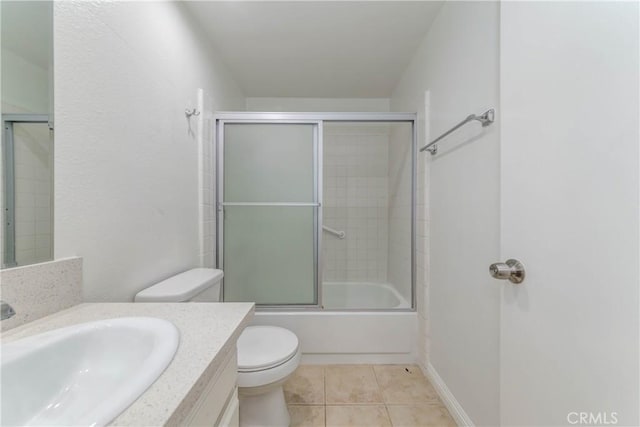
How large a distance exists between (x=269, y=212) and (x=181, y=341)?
1.49 meters

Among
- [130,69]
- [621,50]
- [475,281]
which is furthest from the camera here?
[475,281]

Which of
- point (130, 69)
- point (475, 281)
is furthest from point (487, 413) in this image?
point (130, 69)

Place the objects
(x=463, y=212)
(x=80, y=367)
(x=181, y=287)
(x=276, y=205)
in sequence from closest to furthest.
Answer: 1. (x=80, y=367)
2. (x=181, y=287)
3. (x=463, y=212)
4. (x=276, y=205)

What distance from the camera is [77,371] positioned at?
0.57m

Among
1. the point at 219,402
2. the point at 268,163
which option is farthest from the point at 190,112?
the point at 219,402

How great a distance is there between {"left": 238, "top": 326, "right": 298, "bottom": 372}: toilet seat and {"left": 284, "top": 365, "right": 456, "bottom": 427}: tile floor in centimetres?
42

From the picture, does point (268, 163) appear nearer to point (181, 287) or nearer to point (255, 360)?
point (181, 287)

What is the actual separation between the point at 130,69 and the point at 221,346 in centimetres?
118

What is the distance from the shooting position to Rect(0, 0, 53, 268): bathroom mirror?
65 cm

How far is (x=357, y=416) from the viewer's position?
1.42 m

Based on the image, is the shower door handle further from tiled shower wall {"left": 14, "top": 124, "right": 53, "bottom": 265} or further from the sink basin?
tiled shower wall {"left": 14, "top": 124, "right": 53, "bottom": 265}

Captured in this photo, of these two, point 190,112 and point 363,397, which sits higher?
point 190,112

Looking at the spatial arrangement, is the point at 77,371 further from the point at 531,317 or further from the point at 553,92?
the point at 553,92

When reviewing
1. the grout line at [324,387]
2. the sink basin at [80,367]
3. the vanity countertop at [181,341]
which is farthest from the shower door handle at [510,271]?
the grout line at [324,387]
